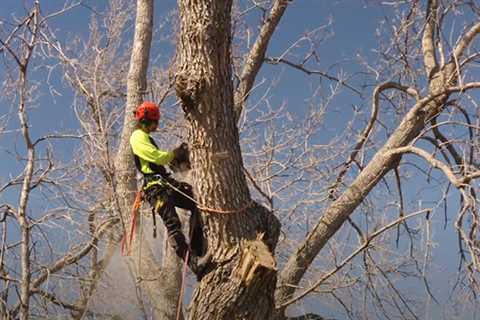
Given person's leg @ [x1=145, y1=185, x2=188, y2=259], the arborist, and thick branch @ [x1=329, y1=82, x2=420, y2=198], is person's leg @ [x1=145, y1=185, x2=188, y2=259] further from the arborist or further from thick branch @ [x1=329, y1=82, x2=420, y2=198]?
thick branch @ [x1=329, y1=82, x2=420, y2=198]

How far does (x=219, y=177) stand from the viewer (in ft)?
12.9

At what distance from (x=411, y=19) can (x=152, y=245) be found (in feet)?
13.7

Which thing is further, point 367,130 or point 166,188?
point 367,130

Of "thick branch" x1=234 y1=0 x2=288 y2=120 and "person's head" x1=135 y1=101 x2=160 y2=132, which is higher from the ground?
"thick branch" x1=234 y1=0 x2=288 y2=120

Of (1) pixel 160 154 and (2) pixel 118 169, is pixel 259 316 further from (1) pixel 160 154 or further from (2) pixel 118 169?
(2) pixel 118 169

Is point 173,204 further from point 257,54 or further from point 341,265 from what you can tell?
point 257,54

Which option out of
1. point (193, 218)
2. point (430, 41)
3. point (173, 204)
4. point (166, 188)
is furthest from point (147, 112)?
point (430, 41)

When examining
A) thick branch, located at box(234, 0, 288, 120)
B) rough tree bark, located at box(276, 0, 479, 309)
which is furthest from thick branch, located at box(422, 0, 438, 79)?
thick branch, located at box(234, 0, 288, 120)

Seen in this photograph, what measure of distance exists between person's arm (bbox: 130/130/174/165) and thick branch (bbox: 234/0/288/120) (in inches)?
86.3

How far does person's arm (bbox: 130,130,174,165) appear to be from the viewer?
14.6 feet

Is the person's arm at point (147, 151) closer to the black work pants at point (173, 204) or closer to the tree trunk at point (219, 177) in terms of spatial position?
the black work pants at point (173, 204)

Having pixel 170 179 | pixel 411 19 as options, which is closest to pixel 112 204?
pixel 170 179

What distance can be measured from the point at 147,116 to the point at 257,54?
2552 millimetres

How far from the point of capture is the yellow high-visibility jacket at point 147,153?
4.45 metres
